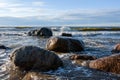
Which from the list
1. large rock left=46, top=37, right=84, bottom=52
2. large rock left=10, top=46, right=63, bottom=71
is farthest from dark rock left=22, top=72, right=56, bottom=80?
large rock left=46, top=37, right=84, bottom=52

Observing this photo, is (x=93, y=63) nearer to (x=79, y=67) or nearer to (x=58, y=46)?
(x=79, y=67)

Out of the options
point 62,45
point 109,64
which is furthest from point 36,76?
point 62,45

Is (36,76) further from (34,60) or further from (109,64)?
(109,64)

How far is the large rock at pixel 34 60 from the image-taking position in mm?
11859

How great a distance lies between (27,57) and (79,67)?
215 cm

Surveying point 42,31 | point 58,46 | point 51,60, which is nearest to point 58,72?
point 51,60

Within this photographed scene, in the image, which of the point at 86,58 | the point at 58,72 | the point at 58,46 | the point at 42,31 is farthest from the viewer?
the point at 42,31

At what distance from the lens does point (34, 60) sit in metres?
12.0

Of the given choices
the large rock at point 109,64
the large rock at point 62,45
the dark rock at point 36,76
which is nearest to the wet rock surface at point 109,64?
the large rock at point 109,64

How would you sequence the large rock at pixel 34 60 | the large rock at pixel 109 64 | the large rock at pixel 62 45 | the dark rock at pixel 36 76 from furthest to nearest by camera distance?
the large rock at pixel 62 45, the large rock at pixel 34 60, the large rock at pixel 109 64, the dark rock at pixel 36 76

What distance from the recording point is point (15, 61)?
1216cm

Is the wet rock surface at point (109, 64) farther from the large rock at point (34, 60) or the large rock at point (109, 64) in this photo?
the large rock at point (34, 60)

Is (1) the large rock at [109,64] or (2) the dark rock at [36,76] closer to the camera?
(2) the dark rock at [36,76]

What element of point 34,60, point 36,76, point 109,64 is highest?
point 34,60
